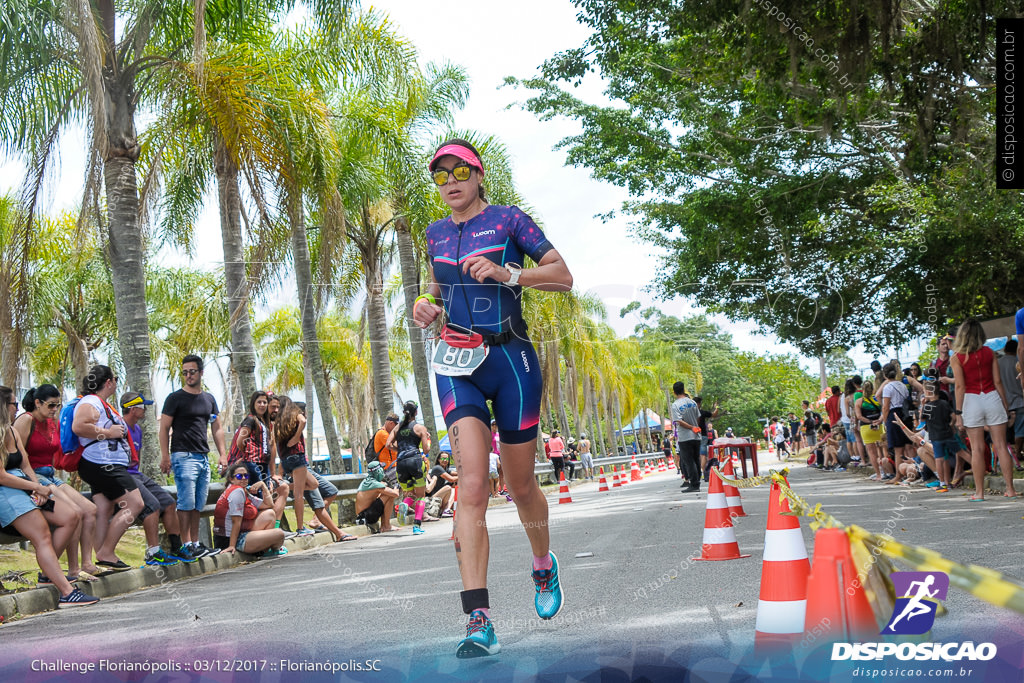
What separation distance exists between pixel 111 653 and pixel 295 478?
26.3 feet

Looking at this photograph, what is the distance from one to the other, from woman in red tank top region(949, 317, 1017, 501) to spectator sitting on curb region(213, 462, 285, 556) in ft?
26.0

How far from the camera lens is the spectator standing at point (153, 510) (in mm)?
9664

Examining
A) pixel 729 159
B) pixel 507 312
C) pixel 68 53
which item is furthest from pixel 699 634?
pixel 729 159

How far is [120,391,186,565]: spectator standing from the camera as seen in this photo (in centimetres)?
966

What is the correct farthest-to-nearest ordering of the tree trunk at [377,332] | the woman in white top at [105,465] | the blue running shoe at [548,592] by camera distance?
the tree trunk at [377,332]
the woman in white top at [105,465]
the blue running shoe at [548,592]

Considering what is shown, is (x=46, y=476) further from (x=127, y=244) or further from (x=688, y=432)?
(x=688, y=432)

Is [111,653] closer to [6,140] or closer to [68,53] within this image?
[68,53]

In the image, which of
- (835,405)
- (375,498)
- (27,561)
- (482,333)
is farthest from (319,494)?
(835,405)

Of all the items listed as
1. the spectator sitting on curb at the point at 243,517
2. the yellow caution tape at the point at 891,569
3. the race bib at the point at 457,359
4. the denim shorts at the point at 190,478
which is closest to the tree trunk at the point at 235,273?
the spectator sitting on curb at the point at 243,517

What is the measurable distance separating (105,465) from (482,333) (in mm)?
5917

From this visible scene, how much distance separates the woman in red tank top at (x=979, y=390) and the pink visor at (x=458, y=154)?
24.9 feet

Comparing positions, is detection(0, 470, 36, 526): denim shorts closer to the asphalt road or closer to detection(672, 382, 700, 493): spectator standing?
the asphalt road

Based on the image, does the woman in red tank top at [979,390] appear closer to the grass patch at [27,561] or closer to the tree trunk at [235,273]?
the grass patch at [27,561]

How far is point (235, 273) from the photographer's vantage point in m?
17.1
